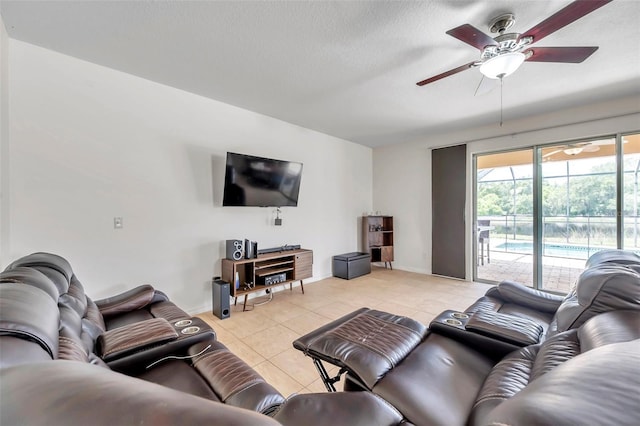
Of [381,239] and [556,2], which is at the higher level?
[556,2]

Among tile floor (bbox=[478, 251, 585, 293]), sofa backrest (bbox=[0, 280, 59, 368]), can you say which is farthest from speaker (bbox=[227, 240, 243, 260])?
tile floor (bbox=[478, 251, 585, 293])

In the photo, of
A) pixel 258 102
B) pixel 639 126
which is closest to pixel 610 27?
pixel 639 126

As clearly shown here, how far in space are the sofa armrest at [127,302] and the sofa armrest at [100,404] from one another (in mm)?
1987

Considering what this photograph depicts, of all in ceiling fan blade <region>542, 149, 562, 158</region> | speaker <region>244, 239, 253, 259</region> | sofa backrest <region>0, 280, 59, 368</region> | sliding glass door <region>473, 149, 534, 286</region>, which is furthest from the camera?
sliding glass door <region>473, 149, 534, 286</region>

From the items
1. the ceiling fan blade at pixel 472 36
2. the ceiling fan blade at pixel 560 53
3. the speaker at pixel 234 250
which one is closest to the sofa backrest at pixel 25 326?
the speaker at pixel 234 250

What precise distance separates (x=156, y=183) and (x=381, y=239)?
4321 mm

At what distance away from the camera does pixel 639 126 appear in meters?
3.22

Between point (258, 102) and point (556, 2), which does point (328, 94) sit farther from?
point (556, 2)

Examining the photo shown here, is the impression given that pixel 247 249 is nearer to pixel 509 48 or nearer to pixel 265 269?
pixel 265 269

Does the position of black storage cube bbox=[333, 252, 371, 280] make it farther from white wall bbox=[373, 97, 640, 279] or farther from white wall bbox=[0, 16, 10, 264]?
white wall bbox=[0, 16, 10, 264]

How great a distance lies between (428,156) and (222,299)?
14.4 feet

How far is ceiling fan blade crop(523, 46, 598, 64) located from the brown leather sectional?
1.45 metres

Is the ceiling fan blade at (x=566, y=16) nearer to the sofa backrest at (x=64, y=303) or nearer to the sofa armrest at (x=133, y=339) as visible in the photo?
the sofa backrest at (x=64, y=303)

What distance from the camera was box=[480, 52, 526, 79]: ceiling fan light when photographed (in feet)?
5.99
